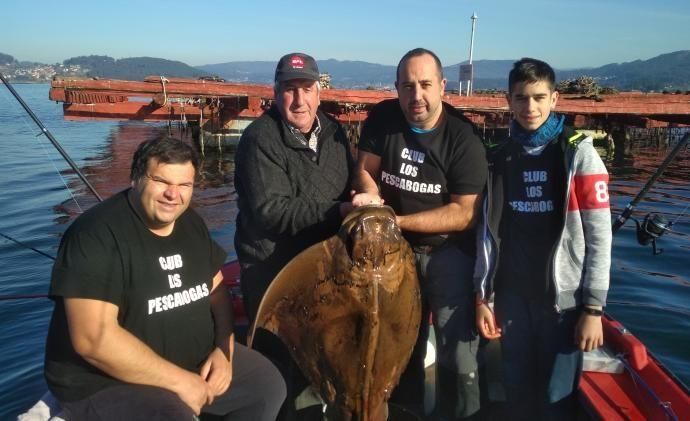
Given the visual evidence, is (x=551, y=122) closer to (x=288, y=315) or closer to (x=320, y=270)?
(x=320, y=270)

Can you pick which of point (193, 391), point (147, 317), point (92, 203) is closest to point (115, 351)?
point (147, 317)

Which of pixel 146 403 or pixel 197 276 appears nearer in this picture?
pixel 146 403

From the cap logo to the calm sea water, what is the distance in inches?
182

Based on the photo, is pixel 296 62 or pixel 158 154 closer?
pixel 158 154

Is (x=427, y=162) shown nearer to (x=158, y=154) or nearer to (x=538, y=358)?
(x=538, y=358)

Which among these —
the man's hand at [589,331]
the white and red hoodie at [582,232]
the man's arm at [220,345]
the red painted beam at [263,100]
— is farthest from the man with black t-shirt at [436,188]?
the red painted beam at [263,100]

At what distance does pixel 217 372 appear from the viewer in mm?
3354

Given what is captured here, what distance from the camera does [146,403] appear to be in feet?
9.45

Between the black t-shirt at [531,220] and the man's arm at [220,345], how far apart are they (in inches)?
75.8

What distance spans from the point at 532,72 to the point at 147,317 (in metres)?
2.83

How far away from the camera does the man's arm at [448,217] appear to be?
3516 mm

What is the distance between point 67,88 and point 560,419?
2112cm

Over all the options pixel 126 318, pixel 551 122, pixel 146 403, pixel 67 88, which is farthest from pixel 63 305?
pixel 67 88

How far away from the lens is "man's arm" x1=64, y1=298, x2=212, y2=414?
275 centimetres
